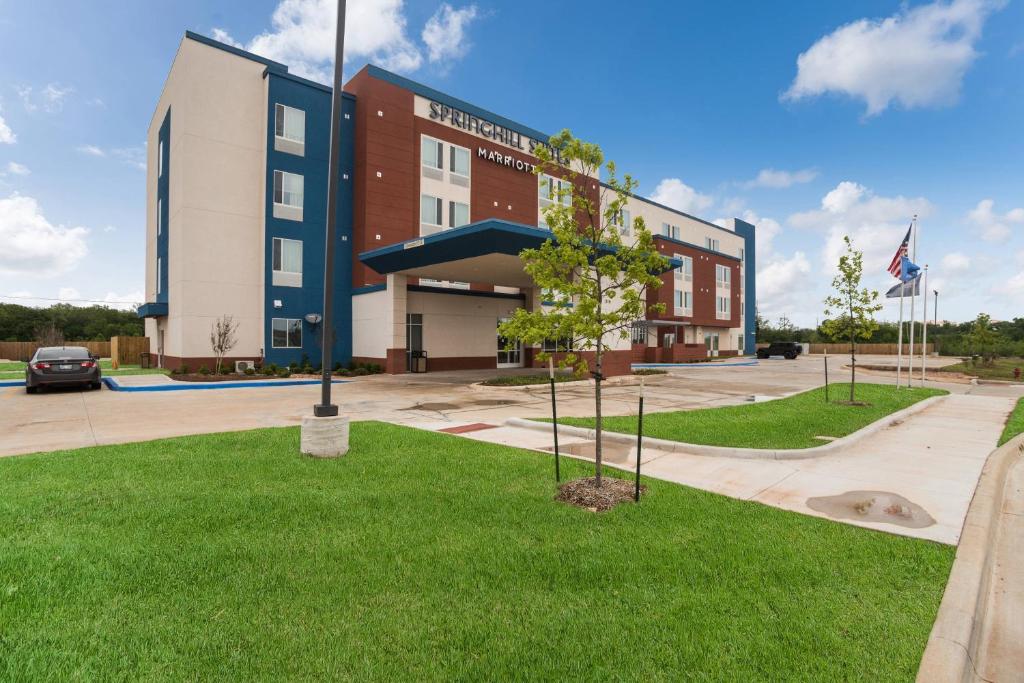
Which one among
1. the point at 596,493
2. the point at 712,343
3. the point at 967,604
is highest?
the point at 712,343

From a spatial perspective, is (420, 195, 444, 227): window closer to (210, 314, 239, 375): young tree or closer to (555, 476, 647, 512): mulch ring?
(210, 314, 239, 375): young tree

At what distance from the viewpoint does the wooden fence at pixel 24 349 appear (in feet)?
135

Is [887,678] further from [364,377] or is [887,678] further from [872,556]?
[364,377]

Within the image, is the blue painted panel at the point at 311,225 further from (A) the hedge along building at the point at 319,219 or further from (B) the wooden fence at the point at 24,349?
(B) the wooden fence at the point at 24,349

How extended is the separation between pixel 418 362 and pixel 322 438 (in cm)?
1975

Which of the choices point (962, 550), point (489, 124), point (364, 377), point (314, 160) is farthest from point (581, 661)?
point (489, 124)

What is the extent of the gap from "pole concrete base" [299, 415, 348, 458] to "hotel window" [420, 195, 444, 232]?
24.1 meters

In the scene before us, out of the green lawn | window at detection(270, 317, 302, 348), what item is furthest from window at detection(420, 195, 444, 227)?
the green lawn

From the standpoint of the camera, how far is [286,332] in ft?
87.9

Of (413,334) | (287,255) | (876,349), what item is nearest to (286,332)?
(287,255)

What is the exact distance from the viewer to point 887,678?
2.83 m

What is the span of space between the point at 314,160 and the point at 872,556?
2995 cm

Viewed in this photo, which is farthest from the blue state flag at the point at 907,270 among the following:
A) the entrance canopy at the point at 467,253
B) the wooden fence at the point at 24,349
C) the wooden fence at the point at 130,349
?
the wooden fence at the point at 24,349

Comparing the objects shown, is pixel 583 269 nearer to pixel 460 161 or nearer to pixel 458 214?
pixel 458 214
